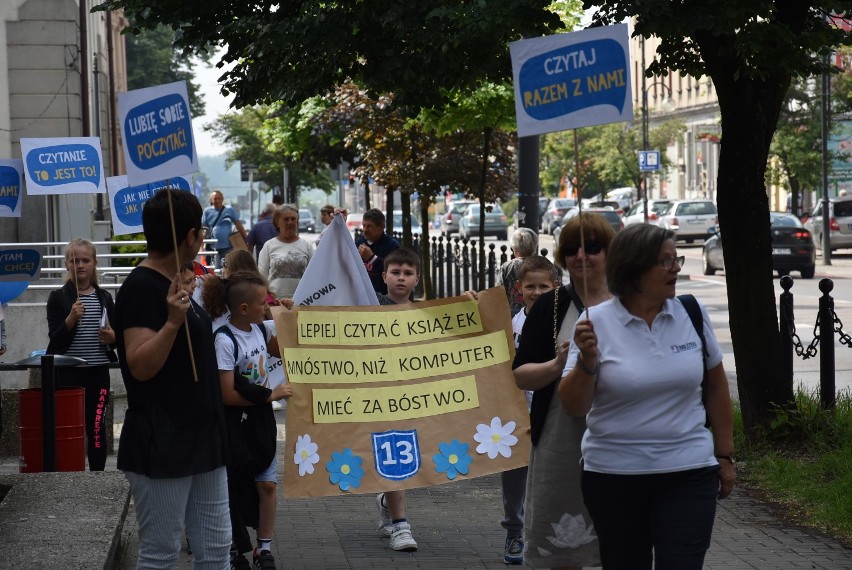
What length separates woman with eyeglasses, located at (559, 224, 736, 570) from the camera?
437cm

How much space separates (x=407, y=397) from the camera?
22.6 ft

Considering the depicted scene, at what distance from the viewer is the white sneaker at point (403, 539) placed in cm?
706

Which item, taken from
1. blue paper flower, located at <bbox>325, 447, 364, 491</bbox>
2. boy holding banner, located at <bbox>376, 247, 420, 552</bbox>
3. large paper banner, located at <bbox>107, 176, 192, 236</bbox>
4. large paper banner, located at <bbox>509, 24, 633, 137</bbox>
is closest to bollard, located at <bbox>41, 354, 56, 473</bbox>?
blue paper flower, located at <bbox>325, 447, 364, 491</bbox>

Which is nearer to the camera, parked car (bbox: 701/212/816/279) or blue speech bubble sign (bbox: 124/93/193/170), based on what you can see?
blue speech bubble sign (bbox: 124/93/193/170)

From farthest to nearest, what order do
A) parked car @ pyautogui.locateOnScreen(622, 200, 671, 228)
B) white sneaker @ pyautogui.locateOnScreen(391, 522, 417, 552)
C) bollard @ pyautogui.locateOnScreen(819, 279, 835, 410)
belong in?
parked car @ pyautogui.locateOnScreen(622, 200, 671, 228) < bollard @ pyautogui.locateOnScreen(819, 279, 835, 410) < white sneaker @ pyautogui.locateOnScreen(391, 522, 417, 552)

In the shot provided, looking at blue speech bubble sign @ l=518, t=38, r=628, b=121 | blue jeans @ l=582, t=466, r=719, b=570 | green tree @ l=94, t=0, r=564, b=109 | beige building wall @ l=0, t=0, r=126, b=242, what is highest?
beige building wall @ l=0, t=0, r=126, b=242

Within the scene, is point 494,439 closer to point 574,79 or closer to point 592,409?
point 574,79

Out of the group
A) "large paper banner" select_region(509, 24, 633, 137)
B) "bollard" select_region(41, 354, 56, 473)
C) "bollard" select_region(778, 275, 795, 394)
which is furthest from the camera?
"bollard" select_region(778, 275, 795, 394)

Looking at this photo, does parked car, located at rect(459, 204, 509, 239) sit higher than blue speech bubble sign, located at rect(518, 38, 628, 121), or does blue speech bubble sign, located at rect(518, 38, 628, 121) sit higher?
blue speech bubble sign, located at rect(518, 38, 628, 121)

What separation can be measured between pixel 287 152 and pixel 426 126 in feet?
34.6

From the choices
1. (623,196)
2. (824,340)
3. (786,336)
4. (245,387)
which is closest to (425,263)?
(824,340)

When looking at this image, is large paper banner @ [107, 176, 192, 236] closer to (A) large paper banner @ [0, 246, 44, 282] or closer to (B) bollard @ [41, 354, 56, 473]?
(A) large paper banner @ [0, 246, 44, 282]

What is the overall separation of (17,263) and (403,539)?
13.5 feet

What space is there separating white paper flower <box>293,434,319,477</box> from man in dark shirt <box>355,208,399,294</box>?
160 inches
